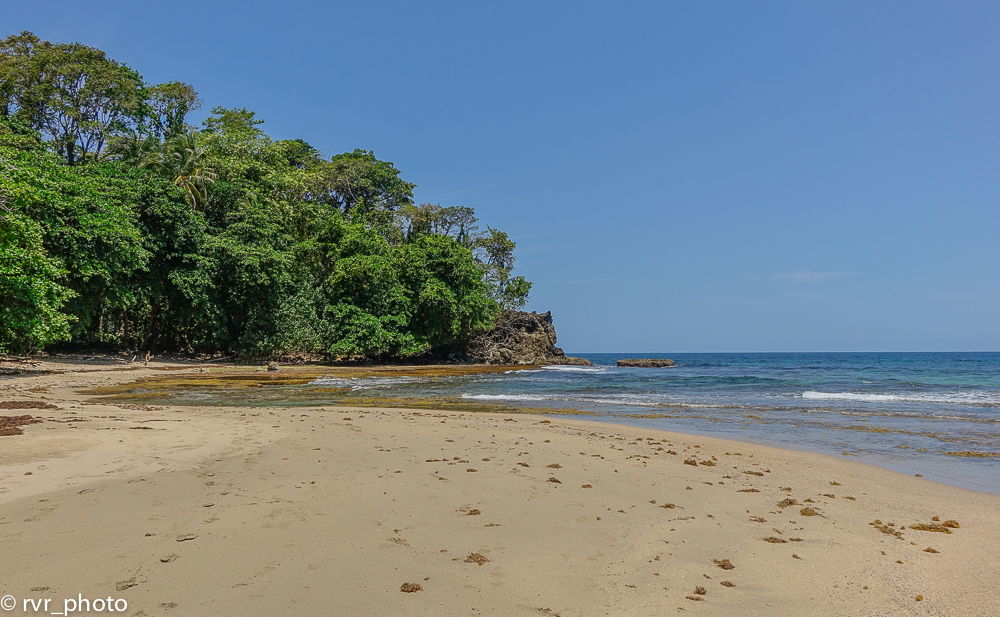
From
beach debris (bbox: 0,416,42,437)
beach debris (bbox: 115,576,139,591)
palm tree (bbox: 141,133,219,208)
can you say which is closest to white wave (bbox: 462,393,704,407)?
beach debris (bbox: 0,416,42,437)

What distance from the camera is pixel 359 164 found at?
55000 mm

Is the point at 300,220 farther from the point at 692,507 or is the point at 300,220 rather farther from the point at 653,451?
the point at 692,507

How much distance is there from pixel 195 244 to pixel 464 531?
31.3m

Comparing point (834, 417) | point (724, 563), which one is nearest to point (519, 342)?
point (834, 417)

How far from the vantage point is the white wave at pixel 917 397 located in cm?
2136

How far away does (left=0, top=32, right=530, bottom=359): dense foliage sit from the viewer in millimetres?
23094

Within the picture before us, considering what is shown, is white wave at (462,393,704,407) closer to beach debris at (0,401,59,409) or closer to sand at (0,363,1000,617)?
sand at (0,363,1000,617)

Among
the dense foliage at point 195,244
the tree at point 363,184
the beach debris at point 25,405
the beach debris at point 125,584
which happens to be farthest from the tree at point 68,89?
the beach debris at point 125,584

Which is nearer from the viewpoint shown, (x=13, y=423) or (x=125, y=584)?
(x=125, y=584)

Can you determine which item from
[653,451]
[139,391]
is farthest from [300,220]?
[653,451]

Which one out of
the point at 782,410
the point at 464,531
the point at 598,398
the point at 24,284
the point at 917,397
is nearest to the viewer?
the point at 464,531

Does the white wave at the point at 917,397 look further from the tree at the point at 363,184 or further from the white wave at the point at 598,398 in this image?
the tree at the point at 363,184

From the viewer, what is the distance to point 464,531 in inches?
185

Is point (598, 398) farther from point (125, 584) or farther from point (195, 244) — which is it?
point (195, 244)
